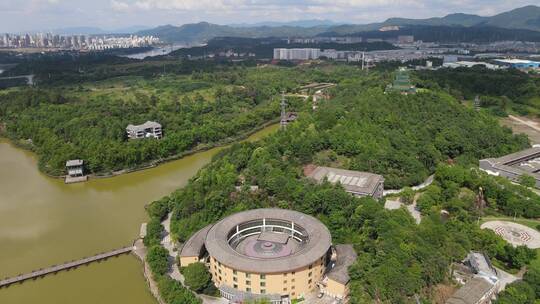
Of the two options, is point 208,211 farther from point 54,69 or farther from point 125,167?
point 54,69

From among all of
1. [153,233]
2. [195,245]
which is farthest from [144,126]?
[195,245]

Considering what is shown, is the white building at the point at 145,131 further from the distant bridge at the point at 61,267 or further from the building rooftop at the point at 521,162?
the building rooftop at the point at 521,162

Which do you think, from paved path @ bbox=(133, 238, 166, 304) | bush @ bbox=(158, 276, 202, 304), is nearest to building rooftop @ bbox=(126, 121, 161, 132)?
paved path @ bbox=(133, 238, 166, 304)

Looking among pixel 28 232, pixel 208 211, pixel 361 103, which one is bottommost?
pixel 28 232

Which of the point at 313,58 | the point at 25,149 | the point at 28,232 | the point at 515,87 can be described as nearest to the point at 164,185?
the point at 28,232

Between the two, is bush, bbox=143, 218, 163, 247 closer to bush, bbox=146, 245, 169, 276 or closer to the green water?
the green water

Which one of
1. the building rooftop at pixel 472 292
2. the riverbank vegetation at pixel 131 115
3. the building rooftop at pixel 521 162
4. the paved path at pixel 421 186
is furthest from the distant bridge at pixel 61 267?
the building rooftop at pixel 521 162
